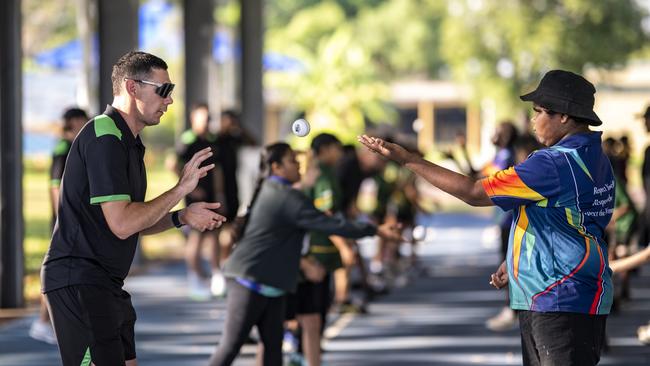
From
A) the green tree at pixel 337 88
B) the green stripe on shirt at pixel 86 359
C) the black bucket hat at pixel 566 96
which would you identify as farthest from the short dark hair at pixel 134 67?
the green tree at pixel 337 88

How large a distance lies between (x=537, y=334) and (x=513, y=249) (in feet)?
1.33

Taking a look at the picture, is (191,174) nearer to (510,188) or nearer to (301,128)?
(301,128)

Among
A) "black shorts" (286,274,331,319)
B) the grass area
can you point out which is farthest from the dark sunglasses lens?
the grass area

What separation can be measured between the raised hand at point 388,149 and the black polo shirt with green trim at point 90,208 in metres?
1.10

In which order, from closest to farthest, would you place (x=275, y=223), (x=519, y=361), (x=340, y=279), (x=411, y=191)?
1. (x=275, y=223)
2. (x=519, y=361)
3. (x=340, y=279)
4. (x=411, y=191)

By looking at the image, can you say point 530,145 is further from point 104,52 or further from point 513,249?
point 104,52

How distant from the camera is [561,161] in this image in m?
6.28

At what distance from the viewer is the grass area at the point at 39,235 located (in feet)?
64.8

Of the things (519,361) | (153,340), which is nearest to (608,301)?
(519,361)

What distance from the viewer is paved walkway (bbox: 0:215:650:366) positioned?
1186 centimetres

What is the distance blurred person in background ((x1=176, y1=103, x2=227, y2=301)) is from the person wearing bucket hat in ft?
30.2

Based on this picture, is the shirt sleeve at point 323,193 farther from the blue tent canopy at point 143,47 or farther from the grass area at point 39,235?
the blue tent canopy at point 143,47

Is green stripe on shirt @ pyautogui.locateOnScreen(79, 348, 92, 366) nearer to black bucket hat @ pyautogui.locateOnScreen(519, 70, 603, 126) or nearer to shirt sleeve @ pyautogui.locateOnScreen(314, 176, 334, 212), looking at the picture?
black bucket hat @ pyautogui.locateOnScreen(519, 70, 603, 126)

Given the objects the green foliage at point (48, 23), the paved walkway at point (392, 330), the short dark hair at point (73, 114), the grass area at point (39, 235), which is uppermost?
the green foliage at point (48, 23)
